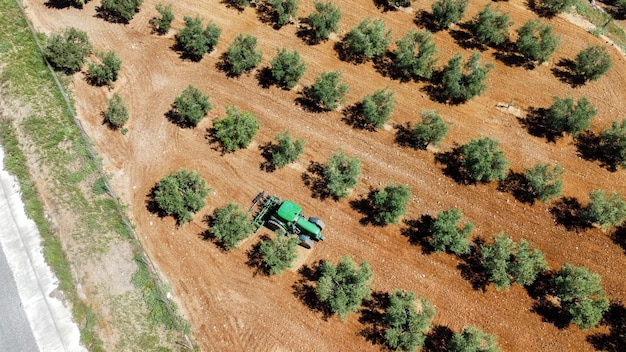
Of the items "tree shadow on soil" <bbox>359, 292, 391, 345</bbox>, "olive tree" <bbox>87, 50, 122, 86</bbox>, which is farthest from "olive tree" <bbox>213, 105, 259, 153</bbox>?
"tree shadow on soil" <bbox>359, 292, 391, 345</bbox>

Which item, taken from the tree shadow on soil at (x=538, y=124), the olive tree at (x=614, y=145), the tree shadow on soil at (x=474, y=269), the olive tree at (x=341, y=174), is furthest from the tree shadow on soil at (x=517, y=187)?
the olive tree at (x=341, y=174)

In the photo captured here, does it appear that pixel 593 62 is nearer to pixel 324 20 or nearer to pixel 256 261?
pixel 324 20

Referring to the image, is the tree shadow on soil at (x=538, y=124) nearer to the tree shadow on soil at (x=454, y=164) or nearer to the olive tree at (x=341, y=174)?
the tree shadow on soil at (x=454, y=164)

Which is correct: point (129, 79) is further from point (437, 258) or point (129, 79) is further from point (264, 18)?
point (437, 258)

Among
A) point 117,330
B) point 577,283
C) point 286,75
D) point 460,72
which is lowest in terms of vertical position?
point 117,330

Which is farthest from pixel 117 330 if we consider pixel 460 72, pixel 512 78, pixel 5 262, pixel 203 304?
pixel 512 78

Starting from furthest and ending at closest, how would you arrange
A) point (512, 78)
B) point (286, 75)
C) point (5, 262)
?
1. point (512, 78)
2. point (286, 75)
3. point (5, 262)

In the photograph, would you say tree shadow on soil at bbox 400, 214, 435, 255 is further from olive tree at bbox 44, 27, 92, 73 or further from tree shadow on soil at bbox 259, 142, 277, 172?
olive tree at bbox 44, 27, 92, 73
